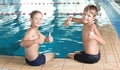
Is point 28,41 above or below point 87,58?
above

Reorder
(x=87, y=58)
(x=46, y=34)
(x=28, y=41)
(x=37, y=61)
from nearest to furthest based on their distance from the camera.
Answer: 1. (x=28, y=41)
2. (x=37, y=61)
3. (x=87, y=58)
4. (x=46, y=34)

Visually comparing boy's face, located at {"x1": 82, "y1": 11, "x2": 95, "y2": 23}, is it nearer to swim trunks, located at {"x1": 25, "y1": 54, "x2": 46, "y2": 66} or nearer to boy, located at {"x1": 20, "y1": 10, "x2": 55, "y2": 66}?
boy, located at {"x1": 20, "y1": 10, "x2": 55, "y2": 66}

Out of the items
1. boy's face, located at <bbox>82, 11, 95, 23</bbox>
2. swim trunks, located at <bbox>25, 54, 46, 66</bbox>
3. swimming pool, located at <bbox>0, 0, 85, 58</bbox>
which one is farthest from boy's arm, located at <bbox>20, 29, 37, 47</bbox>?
swimming pool, located at <bbox>0, 0, 85, 58</bbox>

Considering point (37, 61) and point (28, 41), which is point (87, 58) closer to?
point (37, 61)

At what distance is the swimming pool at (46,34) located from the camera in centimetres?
516

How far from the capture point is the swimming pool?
5.16 m

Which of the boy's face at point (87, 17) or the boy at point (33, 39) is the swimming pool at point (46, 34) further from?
the boy's face at point (87, 17)

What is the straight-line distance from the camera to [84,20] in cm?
386

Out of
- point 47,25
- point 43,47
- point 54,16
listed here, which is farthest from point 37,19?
point 54,16

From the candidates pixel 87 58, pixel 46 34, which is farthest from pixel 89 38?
pixel 46 34

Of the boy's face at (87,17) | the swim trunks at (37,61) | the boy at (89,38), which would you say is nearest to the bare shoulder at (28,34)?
the swim trunks at (37,61)

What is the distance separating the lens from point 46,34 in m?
6.41

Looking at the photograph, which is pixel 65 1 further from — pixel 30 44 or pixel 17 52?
pixel 30 44

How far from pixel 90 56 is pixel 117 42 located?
1.34 metres
